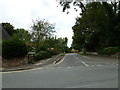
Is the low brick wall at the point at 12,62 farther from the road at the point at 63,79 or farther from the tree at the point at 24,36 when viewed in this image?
the tree at the point at 24,36

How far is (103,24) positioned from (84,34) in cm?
1308

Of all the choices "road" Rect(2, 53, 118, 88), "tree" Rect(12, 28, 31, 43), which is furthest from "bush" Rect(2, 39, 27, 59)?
"tree" Rect(12, 28, 31, 43)

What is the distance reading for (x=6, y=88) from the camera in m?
6.58

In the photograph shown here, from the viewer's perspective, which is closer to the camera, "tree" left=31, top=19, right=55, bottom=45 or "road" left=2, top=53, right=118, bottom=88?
"road" left=2, top=53, right=118, bottom=88

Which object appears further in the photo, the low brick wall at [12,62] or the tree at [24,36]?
the tree at [24,36]

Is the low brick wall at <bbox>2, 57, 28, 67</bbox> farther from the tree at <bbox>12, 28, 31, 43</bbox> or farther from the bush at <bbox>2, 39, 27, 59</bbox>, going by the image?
the tree at <bbox>12, 28, 31, 43</bbox>

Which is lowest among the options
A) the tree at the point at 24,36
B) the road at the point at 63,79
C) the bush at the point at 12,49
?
the road at the point at 63,79

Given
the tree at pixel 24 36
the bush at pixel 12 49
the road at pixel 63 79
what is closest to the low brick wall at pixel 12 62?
the bush at pixel 12 49

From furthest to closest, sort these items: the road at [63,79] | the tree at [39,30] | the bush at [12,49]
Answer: the tree at [39,30] < the bush at [12,49] < the road at [63,79]

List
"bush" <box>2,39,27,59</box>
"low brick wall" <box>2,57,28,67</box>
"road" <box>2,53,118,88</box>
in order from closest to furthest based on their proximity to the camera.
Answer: "road" <box>2,53,118,88</box> < "bush" <box>2,39,27,59</box> < "low brick wall" <box>2,57,28,67</box>

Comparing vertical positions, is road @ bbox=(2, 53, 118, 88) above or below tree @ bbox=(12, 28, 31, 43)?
below

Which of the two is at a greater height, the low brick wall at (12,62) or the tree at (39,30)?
the tree at (39,30)

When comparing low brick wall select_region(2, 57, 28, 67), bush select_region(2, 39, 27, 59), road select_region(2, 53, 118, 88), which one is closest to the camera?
road select_region(2, 53, 118, 88)

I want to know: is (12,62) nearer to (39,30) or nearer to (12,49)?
(12,49)
